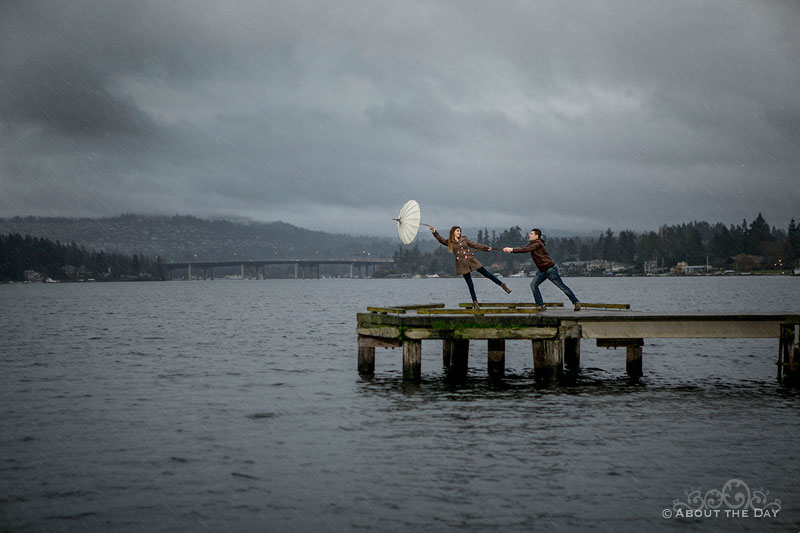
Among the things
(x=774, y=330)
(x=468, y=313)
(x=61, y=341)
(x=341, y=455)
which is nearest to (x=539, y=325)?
(x=468, y=313)

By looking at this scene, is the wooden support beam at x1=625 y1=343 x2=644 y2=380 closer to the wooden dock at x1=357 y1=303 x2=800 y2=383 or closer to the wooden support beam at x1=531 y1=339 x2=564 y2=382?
the wooden dock at x1=357 y1=303 x2=800 y2=383

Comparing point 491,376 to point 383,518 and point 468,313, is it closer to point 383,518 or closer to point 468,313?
point 468,313

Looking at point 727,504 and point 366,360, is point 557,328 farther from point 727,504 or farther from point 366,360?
point 727,504

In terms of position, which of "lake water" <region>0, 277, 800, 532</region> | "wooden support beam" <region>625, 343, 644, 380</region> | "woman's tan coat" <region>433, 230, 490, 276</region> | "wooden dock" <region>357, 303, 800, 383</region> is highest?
"woman's tan coat" <region>433, 230, 490, 276</region>

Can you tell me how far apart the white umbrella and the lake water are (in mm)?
4829

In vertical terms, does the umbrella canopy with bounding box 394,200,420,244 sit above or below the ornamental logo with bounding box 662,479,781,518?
above

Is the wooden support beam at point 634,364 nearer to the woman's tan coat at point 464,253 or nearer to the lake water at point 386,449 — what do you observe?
the lake water at point 386,449

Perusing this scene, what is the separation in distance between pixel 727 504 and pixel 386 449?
677cm

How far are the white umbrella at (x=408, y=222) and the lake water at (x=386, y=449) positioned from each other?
4829 millimetres

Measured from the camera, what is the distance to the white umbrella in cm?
2231

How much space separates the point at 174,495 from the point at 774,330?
18.2m

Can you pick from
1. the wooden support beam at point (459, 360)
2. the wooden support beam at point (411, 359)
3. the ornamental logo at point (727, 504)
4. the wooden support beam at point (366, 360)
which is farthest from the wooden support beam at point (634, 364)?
the ornamental logo at point (727, 504)

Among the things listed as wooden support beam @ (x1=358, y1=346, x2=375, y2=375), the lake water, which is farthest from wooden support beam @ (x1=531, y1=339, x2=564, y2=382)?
wooden support beam @ (x1=358, y1=346, x2=375, y2=375)

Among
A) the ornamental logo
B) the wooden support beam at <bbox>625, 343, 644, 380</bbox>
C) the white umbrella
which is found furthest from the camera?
the wooden support beam at <bbox>625, 343, 644, 380</bbox>
